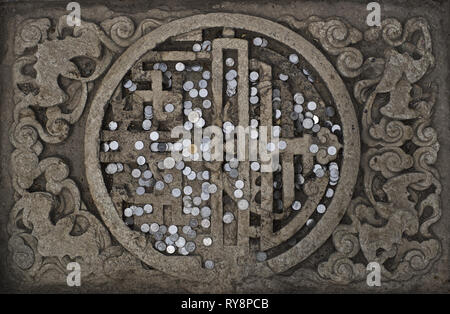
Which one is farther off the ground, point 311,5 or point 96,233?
point 311,5

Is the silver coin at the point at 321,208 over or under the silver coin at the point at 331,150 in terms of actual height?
under

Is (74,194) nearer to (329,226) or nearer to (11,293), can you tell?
(11,293)

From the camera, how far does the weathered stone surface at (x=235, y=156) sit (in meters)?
2.36

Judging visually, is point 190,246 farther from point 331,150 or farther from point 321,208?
point 331,150

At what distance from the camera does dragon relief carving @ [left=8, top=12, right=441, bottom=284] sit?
2361 mm

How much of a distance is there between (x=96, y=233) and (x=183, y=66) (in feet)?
3.07

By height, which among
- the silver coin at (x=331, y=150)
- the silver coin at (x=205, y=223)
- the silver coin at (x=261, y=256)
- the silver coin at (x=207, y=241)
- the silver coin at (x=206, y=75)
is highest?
the silver coin at (x=206, y=75)

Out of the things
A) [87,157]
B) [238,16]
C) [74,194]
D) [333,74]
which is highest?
[238,16]

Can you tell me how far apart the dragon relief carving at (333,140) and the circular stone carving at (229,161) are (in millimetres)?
84

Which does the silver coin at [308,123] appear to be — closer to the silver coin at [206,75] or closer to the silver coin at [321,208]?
the silver coin at [321,208]

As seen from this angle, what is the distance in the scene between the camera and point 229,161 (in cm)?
238

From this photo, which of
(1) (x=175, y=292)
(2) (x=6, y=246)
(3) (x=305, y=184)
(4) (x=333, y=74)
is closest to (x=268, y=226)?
(3) (x=305, y=184)

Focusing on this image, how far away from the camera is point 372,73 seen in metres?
2.43

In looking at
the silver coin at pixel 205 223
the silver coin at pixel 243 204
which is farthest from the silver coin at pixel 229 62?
the silver coin at pixel 205 223
